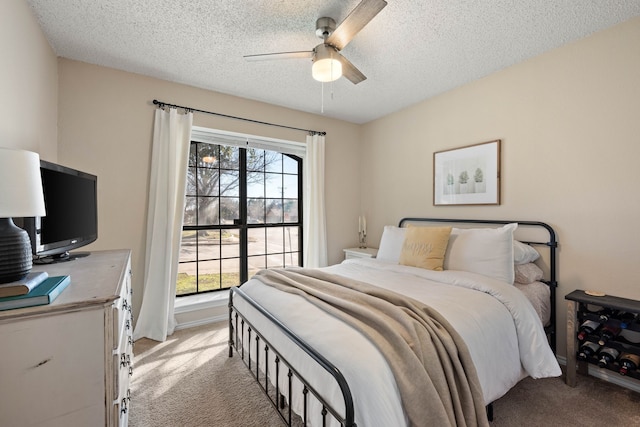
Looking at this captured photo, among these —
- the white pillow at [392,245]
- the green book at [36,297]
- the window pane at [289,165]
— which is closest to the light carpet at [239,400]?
the green book at [36,297]

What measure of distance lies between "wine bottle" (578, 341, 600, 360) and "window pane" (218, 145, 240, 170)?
3.71 meters

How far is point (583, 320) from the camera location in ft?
6.88

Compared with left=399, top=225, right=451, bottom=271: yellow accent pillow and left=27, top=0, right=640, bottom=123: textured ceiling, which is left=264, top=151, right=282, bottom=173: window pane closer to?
left=27, top=0, right=640, bottom=123: textured ceiling

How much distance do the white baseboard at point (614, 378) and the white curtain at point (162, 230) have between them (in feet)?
12.1

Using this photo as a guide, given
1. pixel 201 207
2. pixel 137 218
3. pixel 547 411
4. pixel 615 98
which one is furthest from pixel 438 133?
pixel 137 218

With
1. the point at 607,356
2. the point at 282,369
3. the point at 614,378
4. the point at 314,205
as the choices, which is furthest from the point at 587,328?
the point at 314,205

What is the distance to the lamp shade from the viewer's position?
997 mm

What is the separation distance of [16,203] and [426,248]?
2.57 m

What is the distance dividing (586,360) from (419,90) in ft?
9.26

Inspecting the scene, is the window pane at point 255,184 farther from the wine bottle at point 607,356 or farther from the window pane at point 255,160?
the wine bottle at point 607,356

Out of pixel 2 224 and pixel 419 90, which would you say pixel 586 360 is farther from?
pixel 2 224

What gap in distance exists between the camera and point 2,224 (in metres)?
1.08

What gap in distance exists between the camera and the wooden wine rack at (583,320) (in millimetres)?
1856

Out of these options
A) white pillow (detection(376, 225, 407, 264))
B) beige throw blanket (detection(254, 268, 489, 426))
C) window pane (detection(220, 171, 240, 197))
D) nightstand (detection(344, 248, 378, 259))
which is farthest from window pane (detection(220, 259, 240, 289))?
beige throw blanket (detection(254, 268, 489, 426))
